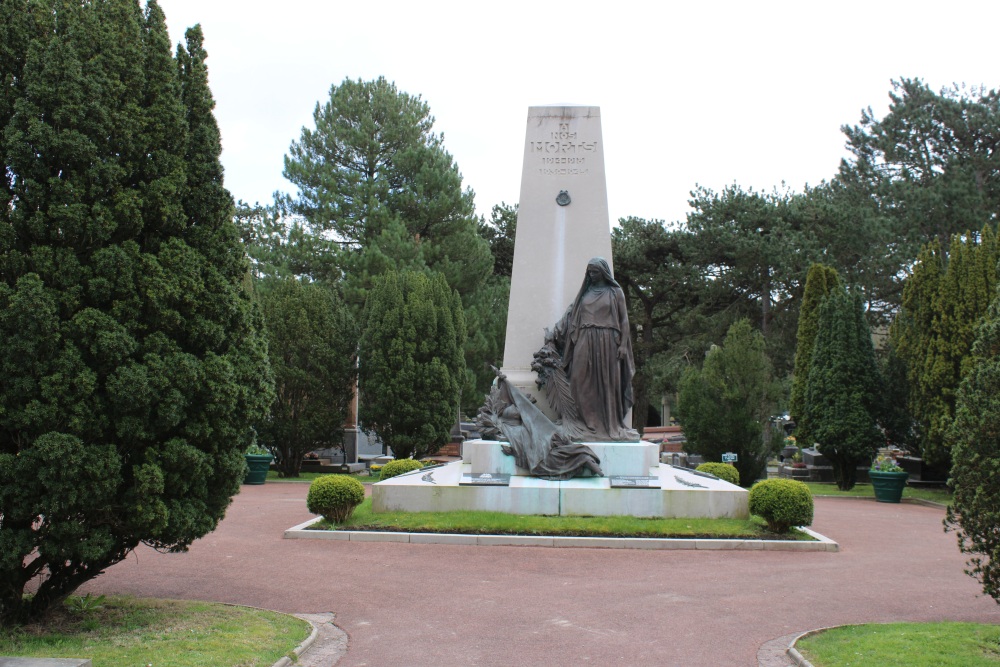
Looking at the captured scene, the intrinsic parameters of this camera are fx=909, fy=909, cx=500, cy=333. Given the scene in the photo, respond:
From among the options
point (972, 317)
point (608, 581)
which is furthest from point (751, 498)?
point (972, 317)

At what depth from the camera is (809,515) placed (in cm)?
1180

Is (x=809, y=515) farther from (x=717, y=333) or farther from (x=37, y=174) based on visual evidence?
(x=717, y=333)

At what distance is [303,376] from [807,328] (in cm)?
1479

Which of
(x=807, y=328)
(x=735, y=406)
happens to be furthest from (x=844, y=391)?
(x=807, y=328)

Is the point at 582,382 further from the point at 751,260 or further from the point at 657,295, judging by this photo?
the point at 657,295

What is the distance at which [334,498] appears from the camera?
12.1 metres

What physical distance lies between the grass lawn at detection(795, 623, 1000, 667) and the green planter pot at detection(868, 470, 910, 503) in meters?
11.9

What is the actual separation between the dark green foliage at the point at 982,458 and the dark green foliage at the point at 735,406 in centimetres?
1494

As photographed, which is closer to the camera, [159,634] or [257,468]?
[159,634]

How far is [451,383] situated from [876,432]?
34.5 feet

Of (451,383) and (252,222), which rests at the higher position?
(252,222)

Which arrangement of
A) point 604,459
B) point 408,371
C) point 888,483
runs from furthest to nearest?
point 408,371
point 888,483
point 604,459

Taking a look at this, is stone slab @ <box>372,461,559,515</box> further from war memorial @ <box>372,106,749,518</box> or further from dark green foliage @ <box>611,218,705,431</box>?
dark green foliage @ <box>611,218,705,431</box>

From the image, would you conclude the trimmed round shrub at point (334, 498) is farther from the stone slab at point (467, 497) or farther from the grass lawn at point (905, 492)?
the grass lawn at point (905, 492)
